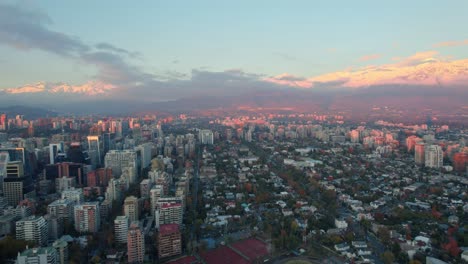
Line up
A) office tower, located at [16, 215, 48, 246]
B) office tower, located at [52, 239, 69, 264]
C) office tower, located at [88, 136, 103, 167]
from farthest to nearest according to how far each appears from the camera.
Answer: office tower, located at [88, 136, 103, 167], office tower, located at [16, 215, 48, 246], office tower, located at [52, 239, 69, 264]

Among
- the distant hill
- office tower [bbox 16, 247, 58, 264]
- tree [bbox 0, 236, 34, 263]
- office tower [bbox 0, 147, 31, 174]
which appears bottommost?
tree [bbox 0, 236, 34, 263]

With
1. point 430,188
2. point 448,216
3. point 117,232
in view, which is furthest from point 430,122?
point 117,232

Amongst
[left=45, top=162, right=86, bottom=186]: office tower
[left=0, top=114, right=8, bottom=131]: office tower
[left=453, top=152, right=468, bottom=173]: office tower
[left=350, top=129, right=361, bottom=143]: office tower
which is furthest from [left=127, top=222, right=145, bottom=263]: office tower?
[left=0, top=114, right=8, bottom=131]: office tower

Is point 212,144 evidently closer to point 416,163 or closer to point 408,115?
point 416,163

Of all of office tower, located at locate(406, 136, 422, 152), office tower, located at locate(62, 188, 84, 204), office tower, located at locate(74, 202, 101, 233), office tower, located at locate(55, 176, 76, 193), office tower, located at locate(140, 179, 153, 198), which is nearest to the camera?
office tower, located at locate(74, 202, 101, 233)

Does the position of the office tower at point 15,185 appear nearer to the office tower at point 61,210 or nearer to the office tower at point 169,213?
the office tower at point 61,210

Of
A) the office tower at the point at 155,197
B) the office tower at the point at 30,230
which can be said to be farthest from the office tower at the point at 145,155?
the office tower at the point at 30,230

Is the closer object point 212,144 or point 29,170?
point 29,170

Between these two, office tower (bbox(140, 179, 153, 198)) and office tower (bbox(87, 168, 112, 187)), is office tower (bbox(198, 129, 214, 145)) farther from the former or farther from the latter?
office tower (bbox(140, 179, 153, 198))
